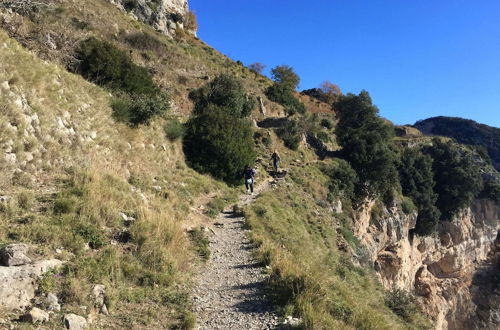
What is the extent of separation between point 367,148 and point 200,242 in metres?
25.0

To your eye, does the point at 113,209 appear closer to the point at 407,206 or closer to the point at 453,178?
the point at 407,206

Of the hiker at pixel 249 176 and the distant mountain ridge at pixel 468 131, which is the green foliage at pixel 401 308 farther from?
the distant mountain ridge at pixel 468 131

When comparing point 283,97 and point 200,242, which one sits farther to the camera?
point 283,97

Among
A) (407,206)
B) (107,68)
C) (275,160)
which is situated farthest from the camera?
(407,206)

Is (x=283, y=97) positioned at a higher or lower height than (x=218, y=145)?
higher

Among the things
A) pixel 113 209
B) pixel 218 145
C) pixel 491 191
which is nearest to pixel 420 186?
pixel 491 191

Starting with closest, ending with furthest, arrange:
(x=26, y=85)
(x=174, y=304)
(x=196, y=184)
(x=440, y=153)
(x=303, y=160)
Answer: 1. (x=174, y=304)
2. (x=26, y=85)
3. (x=196, y=184)
4. (x=303, y=160)
5. (x=440, y=153)

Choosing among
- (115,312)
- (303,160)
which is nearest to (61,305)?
(115,312)

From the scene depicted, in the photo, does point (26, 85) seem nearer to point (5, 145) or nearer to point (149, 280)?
point (5, 145)

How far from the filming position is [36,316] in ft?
14.0

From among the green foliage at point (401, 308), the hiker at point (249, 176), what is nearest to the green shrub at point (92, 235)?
the hiker at point (249, 176)

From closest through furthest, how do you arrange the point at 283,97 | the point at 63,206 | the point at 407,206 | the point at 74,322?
the point at 74,322
the point at 63,206
the point at 407,206
the point at 283,97

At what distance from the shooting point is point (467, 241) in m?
40.1

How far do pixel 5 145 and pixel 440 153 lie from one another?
4837cm
